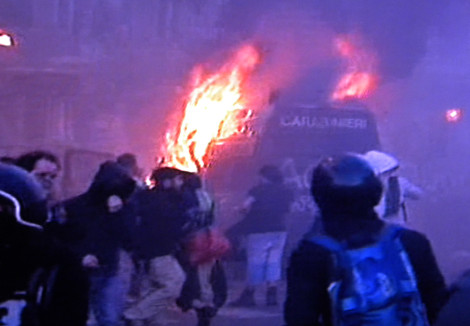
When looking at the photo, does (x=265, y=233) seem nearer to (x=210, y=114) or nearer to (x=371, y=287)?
(x=210, y=114)

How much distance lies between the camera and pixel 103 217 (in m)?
6.85

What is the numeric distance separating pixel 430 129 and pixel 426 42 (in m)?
2.48

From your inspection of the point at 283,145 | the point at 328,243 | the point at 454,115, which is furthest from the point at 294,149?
the point at 328,243

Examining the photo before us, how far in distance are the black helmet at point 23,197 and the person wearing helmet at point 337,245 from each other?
2.57ft

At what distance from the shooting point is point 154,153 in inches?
804

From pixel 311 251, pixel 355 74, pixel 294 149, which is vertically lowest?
pixel 311 251

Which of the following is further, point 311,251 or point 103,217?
point 103,217

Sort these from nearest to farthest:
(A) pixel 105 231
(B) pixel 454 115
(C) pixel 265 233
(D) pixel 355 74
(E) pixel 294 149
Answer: (A) pixel 105 231
(C) pixel 265 233
(E) pixel 294 149
(B) pixel 454 115
(D) pixel 355 74

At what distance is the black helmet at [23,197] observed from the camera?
2588 mm

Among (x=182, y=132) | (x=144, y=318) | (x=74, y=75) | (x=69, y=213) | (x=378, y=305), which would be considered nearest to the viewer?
(x=378, y=305)

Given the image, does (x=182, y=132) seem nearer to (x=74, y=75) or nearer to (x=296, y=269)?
(x=74, y=75)

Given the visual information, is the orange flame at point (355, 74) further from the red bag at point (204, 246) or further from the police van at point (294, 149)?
the red bag at point (204, 246)

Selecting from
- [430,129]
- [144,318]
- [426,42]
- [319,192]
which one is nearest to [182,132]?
[430,129]

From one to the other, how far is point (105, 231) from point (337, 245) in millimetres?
4000
